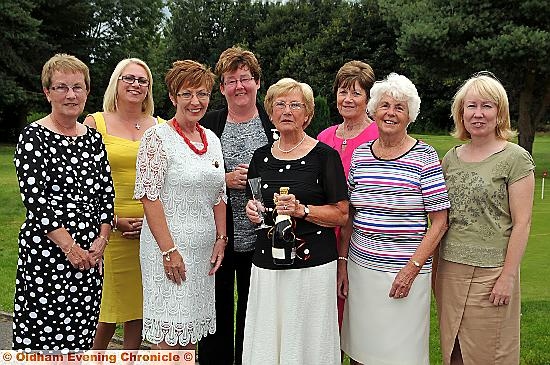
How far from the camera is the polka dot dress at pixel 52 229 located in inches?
154

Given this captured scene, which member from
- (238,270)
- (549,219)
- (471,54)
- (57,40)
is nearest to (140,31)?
(57,40)

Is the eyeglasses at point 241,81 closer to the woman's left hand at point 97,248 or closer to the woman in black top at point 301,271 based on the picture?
the woman in black top at point 301,271

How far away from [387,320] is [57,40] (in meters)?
43.2

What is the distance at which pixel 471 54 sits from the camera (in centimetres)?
2375

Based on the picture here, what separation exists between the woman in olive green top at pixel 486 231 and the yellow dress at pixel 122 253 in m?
2.22

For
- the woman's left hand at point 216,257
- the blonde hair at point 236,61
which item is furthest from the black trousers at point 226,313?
the blonde hair at point 236,61

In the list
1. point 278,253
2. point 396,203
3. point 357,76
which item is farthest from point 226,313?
point 357,76

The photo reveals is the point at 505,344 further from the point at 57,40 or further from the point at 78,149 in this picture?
the point at 57,40

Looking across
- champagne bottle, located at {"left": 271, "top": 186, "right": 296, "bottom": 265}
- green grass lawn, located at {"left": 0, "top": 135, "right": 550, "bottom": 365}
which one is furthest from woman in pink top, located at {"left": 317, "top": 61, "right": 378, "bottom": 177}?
green grass lawn, located at {"left": 0, "top": 135, "right": 550, "bottom": 365}

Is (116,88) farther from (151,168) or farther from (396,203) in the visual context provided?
(396,203)

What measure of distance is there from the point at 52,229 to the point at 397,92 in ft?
7.65

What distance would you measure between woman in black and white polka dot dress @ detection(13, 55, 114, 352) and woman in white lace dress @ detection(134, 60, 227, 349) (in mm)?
344

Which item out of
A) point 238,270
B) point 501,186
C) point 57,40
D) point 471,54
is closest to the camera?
point 501,186

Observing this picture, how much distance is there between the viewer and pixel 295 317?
3967mm
